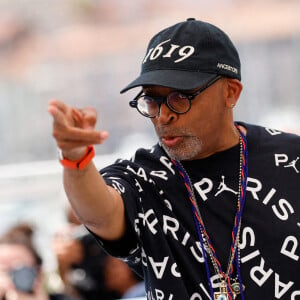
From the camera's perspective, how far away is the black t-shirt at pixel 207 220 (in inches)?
70.9

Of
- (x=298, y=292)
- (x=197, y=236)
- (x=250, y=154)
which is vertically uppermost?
(x=250, y=154)

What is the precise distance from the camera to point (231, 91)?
1.94 m

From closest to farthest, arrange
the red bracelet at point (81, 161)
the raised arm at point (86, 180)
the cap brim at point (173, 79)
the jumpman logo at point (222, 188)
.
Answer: the raised arm at point (86, 180) < the red bracelet at point (81, 161) < the cap brim at point (173, 79) < the jumpman logo at point (222, 188)

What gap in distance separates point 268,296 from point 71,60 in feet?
26.7

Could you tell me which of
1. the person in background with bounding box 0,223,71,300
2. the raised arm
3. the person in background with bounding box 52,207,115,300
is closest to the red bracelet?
the raised arm

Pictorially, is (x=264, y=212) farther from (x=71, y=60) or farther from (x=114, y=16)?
(x=114, y=16)

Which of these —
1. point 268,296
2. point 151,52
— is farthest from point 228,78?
point 268,296

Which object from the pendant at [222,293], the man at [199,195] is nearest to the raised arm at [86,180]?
the man at [199,195]

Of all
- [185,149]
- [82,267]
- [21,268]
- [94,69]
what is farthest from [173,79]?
[94,69]

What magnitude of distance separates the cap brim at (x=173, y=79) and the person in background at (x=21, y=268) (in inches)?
56.6

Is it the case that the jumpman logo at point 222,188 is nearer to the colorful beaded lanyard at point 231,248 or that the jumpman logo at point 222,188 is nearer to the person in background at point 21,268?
the colorful beaded lanyard at point 231,248

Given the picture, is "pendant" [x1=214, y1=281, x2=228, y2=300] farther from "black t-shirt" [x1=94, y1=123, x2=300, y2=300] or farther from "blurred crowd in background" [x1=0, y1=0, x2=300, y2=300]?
"blurred crowd in background" [x1=0, y1=0, x2=300, y2=300]

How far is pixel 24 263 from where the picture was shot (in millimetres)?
3594

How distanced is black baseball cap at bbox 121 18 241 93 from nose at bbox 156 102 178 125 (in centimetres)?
6
